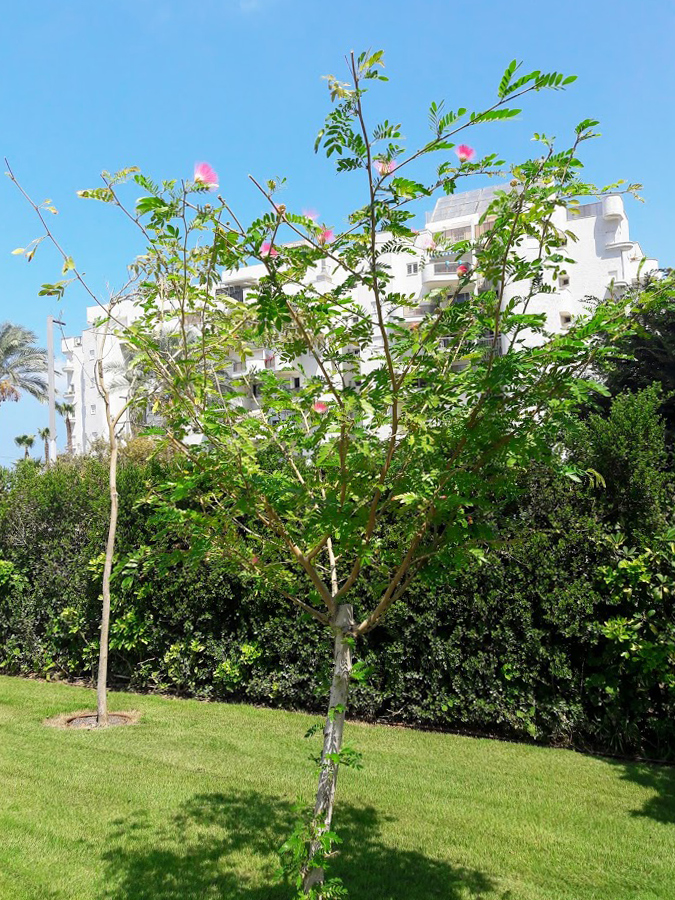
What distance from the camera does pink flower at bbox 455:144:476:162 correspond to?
8.31 feet

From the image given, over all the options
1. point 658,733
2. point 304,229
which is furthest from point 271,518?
point 658,733

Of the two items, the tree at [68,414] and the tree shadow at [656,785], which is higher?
the tree at [68,414]

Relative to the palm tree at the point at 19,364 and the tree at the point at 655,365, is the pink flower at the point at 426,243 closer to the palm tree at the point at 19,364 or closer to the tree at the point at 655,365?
the tree at the point at 655,365

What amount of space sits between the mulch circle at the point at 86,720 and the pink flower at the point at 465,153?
6418 mm

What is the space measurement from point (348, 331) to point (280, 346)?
1.61 ft

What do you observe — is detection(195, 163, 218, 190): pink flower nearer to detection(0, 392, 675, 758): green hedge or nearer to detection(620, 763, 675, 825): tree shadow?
detection(0, 392, 675, 758): green hedge

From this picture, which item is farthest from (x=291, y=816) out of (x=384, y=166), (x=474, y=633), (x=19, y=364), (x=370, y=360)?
(x=19, y=364)

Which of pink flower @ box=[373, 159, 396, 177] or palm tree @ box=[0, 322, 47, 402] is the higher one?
palm tree @ box=[0, 322, 47, 402]

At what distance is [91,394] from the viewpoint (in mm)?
48812

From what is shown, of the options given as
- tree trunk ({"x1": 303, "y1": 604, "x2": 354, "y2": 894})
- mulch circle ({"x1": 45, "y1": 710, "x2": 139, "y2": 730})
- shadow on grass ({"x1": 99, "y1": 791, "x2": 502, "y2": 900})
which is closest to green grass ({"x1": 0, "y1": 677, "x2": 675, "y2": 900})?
shadow on grass ({"x1": 99, "y1": 791, "x2": 502, "y2": 900})

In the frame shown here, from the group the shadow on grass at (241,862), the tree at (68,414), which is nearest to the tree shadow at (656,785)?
the shadow on grass at (241,862)

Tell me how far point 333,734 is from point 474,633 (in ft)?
12.2

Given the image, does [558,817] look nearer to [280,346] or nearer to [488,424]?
[488,424]

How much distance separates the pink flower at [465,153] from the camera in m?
2.53
